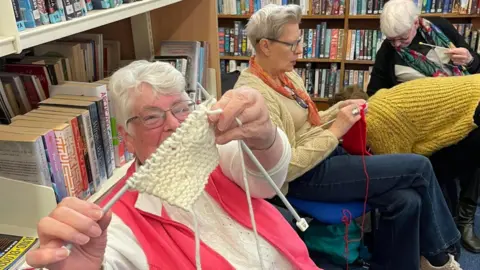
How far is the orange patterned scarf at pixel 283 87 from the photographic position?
183 centimetres

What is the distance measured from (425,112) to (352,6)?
64.1 inches

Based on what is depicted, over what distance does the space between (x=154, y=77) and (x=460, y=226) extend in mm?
1881

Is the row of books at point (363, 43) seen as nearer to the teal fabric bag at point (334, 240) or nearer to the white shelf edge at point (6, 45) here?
the teal fabric bag at point (334, 240)

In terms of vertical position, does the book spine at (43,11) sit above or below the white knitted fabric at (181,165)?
above

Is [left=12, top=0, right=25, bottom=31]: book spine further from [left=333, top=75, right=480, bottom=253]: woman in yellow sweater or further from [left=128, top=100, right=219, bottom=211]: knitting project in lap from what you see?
[left=333, top=75, right=480, bottom=253]: woman in yellow sweater

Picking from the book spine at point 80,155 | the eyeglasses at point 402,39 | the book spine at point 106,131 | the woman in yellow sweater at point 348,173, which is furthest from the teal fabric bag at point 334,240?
the book spine at point 80,155

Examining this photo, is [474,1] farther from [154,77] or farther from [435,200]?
[154,77]

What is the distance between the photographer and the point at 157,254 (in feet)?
3.15

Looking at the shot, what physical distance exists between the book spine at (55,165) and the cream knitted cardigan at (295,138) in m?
0.81

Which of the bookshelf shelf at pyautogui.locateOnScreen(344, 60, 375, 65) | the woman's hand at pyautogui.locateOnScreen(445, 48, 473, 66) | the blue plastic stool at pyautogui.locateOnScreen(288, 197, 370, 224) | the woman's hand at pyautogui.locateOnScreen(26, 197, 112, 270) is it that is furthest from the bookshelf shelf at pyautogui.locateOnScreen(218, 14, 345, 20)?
the woman's hand at pyautogui.locateOnScreen(26, 197, 112, 270)

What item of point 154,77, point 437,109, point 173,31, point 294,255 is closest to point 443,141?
point 437,109

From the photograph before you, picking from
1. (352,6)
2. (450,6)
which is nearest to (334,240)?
(352,6)

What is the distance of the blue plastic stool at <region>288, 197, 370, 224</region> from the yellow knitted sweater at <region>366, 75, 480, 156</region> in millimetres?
313

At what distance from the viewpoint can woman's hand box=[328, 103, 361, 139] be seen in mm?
1721
